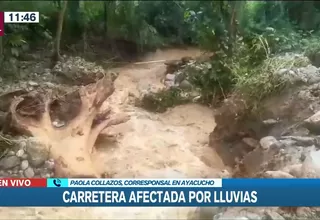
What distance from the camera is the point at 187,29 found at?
1.26 meters

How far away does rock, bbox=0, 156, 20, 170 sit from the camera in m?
1.27

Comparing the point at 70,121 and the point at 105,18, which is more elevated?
the point at 105,18

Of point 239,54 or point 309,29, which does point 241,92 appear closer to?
point 239,54

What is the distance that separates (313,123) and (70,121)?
0.66 m

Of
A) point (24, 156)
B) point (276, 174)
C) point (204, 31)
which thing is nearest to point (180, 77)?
point (204, 31)

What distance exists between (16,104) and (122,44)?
0.33 metres

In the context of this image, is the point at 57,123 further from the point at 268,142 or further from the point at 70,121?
the point at 268,142

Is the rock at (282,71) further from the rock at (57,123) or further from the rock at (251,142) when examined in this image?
the rock at (57,123)

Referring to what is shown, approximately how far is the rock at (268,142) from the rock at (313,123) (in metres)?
0.09

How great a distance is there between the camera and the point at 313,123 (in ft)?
4.22

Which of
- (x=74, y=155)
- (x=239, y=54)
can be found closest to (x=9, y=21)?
(x=74, y=155)

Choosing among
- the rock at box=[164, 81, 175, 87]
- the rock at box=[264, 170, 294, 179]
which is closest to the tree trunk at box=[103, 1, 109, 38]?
the rock at box=[164, 81, 175, 87]

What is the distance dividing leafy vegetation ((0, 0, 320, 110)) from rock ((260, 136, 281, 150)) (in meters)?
0.12

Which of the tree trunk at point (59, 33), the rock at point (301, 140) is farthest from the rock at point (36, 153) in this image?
the rock at point (301, 140)
